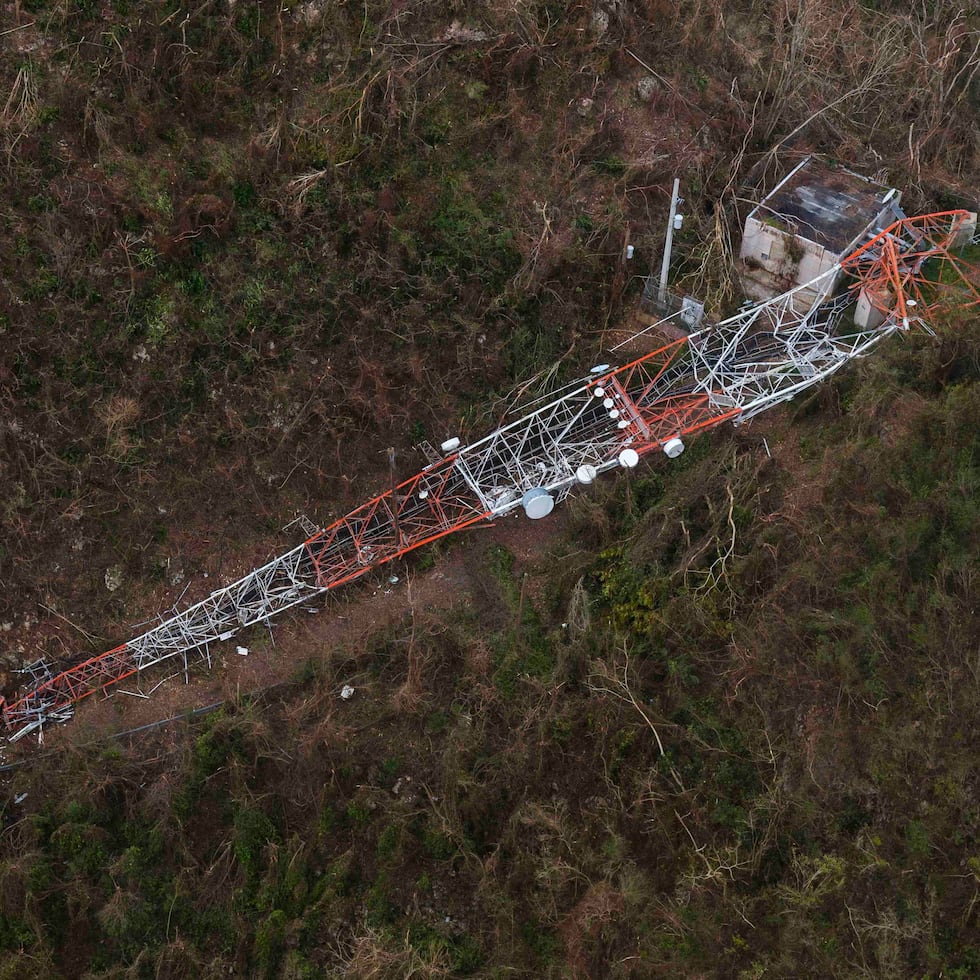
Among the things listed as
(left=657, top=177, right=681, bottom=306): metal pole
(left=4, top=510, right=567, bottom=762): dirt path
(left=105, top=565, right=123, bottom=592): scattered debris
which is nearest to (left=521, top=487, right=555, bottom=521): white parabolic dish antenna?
(left=4, top=510, right=567, bottom=762): dirt path

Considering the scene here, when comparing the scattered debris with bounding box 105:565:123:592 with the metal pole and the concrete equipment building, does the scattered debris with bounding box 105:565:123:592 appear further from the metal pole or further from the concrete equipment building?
the concrete equipment building

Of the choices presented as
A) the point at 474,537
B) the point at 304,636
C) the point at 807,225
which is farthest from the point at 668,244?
the point at 304,636

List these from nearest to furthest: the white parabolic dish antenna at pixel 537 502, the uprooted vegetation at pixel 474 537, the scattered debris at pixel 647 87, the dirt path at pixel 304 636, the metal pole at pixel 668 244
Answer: the uprooted vegetation at pixel 474 537 < the white parabolic dish antenna at pixel 537 502 < the dirt path at pixel 304 636 < the metal pole at pixel 668 244 < the scattered debris at pixel 647 87

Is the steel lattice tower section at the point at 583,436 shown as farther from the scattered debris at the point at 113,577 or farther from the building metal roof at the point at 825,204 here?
the scattered debris at the point at 113,577

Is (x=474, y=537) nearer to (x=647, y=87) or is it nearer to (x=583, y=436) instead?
(x=583, y=436)

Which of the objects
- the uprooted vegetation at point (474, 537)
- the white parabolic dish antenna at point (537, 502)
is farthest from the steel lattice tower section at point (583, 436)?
the uprooted vegetation at point (474, 537)
